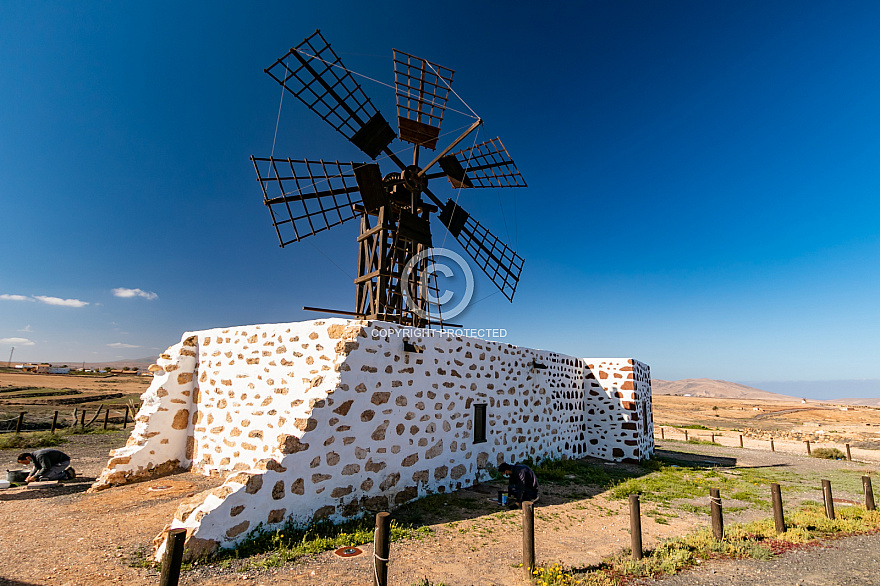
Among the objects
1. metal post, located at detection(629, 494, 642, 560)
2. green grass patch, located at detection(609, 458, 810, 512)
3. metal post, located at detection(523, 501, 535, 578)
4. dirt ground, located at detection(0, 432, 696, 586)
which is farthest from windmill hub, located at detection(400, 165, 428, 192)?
green grass patch, located at detection(609, 458, 810, 512)

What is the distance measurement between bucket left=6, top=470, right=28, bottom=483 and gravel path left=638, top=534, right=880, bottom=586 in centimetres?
1088

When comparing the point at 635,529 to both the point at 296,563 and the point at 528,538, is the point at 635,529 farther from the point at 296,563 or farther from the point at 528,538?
the point at 296,563

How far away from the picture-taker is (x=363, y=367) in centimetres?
677

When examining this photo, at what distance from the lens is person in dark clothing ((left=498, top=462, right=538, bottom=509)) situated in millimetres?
7629

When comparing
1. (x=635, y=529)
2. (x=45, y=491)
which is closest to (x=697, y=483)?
(x=635, y=529)

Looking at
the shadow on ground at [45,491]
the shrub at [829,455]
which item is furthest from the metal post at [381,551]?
the shrub at [829,455]

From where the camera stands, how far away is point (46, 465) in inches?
314

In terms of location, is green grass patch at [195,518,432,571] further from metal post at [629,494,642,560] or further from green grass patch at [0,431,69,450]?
green grass patch at [0,431,69,450]

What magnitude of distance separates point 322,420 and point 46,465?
21.1 feet

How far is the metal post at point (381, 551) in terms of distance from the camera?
12.5 ft

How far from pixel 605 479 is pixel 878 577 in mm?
5500

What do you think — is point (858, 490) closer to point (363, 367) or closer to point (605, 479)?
point (605, 479)

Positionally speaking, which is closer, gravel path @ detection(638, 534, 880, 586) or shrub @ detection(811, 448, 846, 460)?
gravel path @ detection(638, 534, 880, 586)

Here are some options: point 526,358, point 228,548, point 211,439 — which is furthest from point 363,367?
point 526,358
